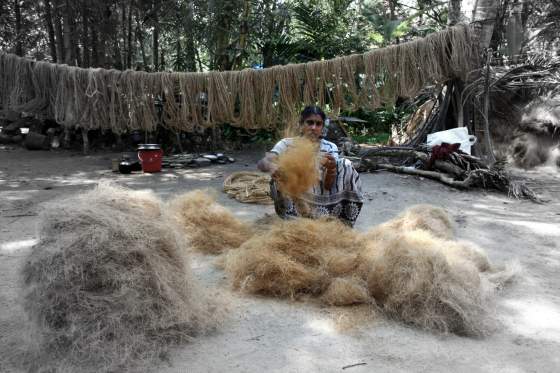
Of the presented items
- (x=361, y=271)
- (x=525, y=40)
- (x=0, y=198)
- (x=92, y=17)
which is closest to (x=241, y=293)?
(x=361, y=271)

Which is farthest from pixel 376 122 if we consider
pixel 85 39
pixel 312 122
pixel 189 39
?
pixel 312 122

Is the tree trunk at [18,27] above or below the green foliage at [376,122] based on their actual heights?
above

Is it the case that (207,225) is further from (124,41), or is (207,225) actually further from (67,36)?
(124,41)

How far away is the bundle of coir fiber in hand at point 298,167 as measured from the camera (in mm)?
2990

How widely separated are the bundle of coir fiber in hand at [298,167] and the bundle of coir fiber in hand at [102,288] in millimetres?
1268

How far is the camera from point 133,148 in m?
8.36

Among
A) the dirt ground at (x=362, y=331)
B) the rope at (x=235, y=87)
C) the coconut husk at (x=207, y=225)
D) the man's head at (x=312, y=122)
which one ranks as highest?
the rope at (x=235, y=87)

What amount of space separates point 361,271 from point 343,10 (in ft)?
34.6

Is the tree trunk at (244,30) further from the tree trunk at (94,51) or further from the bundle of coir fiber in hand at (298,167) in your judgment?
the bundle of coir fiber in hand at (298,167)

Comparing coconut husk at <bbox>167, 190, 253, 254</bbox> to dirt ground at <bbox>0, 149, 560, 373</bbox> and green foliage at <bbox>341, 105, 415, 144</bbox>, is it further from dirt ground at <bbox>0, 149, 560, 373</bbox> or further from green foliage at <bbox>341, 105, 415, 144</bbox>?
green foliage at <bbox>341, 105, 415, 144</bbox>

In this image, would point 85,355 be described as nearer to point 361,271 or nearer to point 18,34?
point 361,271

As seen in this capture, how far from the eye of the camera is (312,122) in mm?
3271

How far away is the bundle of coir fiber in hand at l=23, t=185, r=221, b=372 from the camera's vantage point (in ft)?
5.38

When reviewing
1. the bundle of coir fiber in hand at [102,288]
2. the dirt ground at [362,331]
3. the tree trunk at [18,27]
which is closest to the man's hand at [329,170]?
the dirt ground at [362,331]
